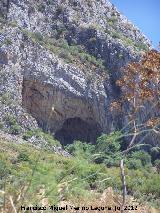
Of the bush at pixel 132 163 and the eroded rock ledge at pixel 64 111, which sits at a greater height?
the eroded rock ledge at pixel 64 111

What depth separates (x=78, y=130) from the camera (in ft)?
146

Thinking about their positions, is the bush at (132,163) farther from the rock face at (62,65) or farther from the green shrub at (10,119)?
the rock face at (62,65)

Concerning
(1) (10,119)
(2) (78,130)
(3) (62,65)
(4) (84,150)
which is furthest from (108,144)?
(2) (78,130)

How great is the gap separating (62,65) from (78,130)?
5.98m

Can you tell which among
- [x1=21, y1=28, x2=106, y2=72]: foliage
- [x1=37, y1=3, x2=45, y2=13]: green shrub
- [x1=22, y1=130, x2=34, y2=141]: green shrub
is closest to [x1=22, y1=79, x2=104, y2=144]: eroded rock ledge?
[x1=22, y1=130, x2=34, y2=141]: green shrub

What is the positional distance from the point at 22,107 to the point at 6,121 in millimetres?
3291

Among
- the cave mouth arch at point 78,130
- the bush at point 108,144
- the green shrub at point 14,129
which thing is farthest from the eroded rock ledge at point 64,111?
the bush at point 108,144

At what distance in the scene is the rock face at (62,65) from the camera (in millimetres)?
40656

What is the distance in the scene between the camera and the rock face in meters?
40.7

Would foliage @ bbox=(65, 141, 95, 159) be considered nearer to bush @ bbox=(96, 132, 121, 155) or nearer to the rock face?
bush @ bbox=(96, 132, 121, 155)

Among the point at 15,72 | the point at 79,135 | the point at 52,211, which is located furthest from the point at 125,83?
the point at 79,135

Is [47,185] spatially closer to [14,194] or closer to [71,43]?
[14,194]

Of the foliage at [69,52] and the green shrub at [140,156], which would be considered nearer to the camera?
the green shrub at [140,156]

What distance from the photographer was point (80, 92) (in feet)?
141
